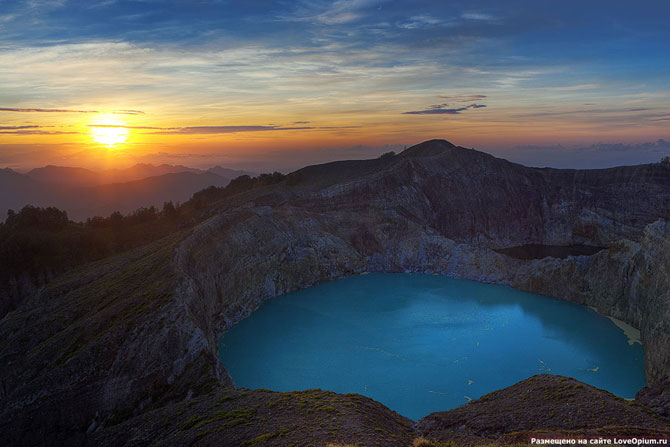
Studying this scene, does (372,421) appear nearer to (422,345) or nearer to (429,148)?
(422,345)

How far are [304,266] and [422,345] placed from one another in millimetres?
21571

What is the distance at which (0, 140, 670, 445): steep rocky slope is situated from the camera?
77.6ft

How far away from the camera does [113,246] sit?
48406 mm

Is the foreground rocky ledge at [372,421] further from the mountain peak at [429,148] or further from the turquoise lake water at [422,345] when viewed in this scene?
the mountain peak at [429,148]

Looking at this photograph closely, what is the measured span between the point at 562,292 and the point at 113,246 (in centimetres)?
5195

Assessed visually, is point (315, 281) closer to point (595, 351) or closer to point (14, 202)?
point (595, 351)

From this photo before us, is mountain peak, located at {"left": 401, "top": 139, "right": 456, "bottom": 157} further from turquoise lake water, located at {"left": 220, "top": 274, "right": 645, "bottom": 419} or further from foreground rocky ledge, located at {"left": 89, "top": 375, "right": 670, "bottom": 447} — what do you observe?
foreground rocky ledge, located at {"left": 89, "top": 375, "right": 670, "bottom": 447}

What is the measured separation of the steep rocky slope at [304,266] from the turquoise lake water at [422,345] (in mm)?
2560

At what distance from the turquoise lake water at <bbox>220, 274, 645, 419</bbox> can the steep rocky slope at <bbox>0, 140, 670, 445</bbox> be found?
256cm

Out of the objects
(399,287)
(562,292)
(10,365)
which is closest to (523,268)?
(562,292)

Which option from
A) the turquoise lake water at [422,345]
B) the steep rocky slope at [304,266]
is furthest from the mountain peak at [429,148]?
the turquoise lake water at [422,345]

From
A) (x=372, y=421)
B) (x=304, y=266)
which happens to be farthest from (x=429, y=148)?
(x=372, y=421)

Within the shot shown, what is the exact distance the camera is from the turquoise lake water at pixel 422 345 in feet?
97.9

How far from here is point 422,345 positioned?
36.5m
